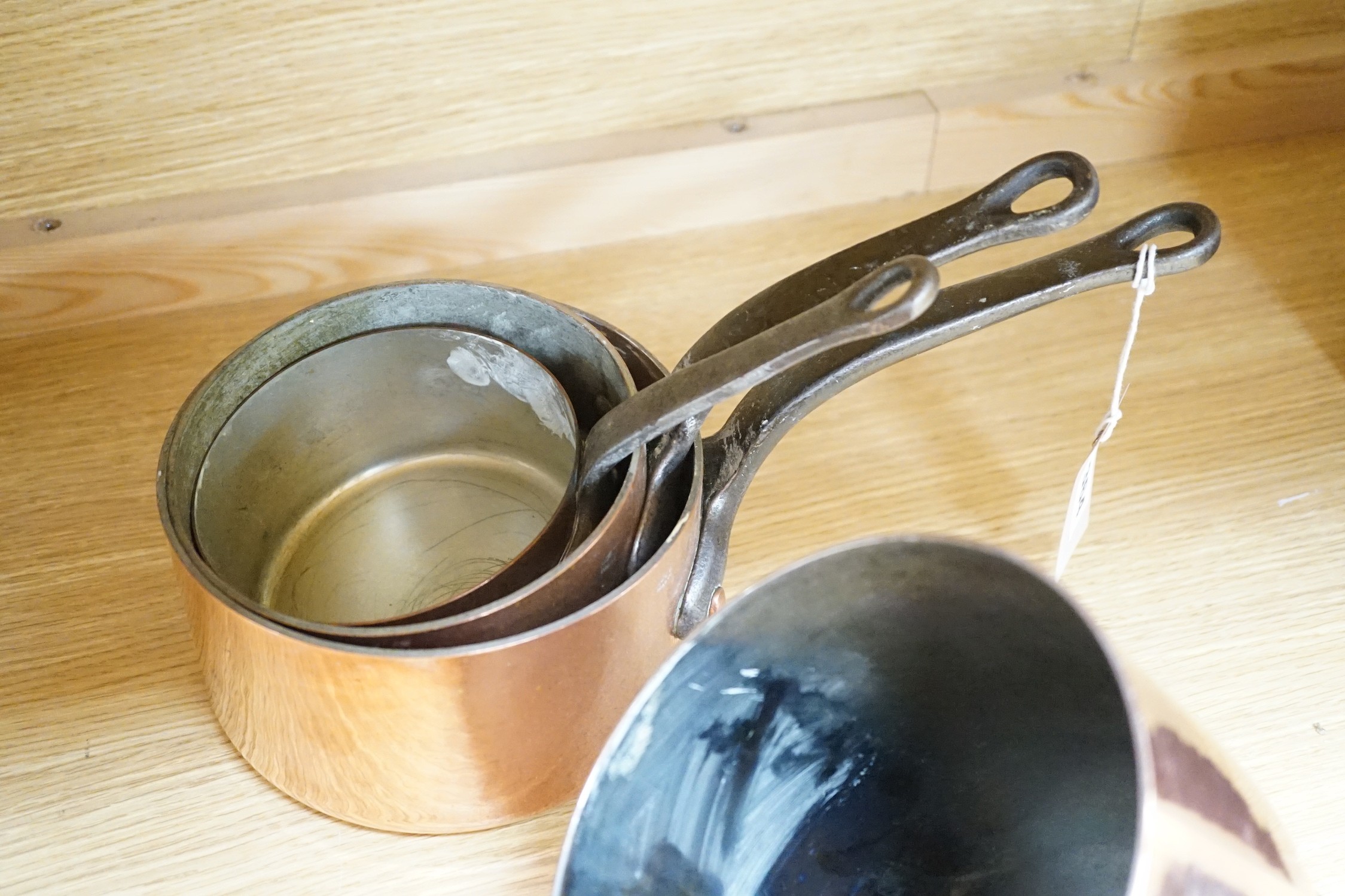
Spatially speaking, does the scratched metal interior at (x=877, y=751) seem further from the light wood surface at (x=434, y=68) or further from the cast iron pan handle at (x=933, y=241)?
the light wood surface at (x=434, y=68)

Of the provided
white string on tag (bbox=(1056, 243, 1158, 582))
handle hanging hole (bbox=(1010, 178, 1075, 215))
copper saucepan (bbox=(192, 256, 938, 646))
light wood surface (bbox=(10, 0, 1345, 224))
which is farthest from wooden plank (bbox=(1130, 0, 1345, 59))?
copper saucepan (bbox=(192, 256, 938, 646))

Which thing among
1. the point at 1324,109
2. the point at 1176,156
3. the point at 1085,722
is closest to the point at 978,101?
the point at 1176,156

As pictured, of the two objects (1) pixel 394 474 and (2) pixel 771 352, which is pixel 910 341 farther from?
(1) pixel 394 474

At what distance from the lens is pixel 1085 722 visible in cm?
33

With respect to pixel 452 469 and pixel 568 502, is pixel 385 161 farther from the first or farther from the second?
pixel 568 502

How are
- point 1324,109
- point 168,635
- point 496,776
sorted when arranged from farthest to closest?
1. point 1324,109
2. point 168,635
3. point 496,776

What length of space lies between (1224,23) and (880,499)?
0.43 m

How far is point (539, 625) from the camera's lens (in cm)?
41

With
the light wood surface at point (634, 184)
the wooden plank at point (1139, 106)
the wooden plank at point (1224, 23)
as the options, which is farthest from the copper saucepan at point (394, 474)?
the wooden plank at point (1224, 23)

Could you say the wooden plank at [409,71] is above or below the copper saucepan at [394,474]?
above

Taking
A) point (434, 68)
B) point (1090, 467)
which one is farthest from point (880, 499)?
point (434, 68)

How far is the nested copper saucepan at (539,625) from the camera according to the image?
39cm

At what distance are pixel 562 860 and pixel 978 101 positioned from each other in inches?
22.6

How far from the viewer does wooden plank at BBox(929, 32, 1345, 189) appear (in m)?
0.73
